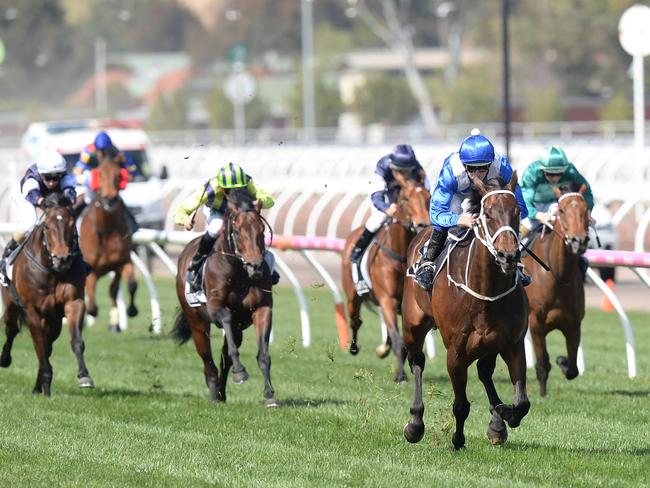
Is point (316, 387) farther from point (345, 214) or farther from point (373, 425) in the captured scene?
point (345, 214)

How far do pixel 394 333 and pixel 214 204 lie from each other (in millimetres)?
1811

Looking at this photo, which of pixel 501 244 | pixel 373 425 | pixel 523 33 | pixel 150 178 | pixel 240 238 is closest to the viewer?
pixel 501 244

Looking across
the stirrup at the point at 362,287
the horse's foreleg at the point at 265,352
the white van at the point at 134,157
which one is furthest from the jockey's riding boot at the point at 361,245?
the white van at the point at 134,157

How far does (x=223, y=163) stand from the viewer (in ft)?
34.2

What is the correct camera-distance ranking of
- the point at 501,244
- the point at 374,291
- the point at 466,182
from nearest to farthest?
1. the point at 501,244
2. the point at 466,182
3. the point at 374,291

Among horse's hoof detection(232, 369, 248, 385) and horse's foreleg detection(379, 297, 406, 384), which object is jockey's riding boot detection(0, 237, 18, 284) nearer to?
horse's hoof detection(232, 369, 248, 385)

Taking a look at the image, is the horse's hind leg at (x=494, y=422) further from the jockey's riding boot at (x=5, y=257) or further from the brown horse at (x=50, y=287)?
the jockey's riding boot at (x=5, y=257)

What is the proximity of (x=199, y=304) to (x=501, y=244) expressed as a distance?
372 cm

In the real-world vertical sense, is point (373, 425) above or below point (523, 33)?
below

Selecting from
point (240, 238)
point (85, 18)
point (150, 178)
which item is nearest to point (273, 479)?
point (240, 238)

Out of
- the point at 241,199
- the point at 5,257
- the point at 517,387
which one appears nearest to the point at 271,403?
the point at 241,199

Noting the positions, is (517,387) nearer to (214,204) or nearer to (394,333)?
(214,204)

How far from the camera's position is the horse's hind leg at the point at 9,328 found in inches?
471

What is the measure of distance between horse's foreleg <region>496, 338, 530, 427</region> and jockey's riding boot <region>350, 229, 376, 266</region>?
14.5 ft
